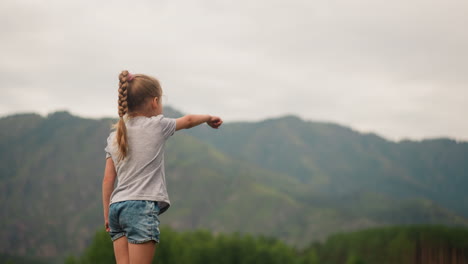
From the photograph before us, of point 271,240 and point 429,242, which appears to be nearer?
point 271,240

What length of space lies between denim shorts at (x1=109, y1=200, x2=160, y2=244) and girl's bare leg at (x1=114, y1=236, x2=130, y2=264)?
4.4 inches

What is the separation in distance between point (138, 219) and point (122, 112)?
41.6 inches

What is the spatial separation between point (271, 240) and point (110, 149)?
448 feet

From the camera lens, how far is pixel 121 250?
207 inches

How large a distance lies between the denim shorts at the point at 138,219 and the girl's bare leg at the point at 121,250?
111 mm

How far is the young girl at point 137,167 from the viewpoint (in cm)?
513

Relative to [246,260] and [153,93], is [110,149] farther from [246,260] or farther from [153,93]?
[246,260]

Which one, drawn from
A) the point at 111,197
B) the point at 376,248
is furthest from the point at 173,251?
the point at 376,248

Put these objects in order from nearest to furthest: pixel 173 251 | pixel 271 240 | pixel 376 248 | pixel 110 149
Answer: pixel 110 149
pixel 173 251
pixel 271 240
pixel 376 248

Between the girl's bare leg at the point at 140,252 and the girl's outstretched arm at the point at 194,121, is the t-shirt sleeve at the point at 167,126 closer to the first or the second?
the girl's outstretched arm at the point at 194,121

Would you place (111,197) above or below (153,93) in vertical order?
below

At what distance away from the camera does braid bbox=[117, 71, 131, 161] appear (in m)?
5.32

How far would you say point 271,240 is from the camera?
456 ft

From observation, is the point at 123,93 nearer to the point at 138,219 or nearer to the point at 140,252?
the point at 138,219
